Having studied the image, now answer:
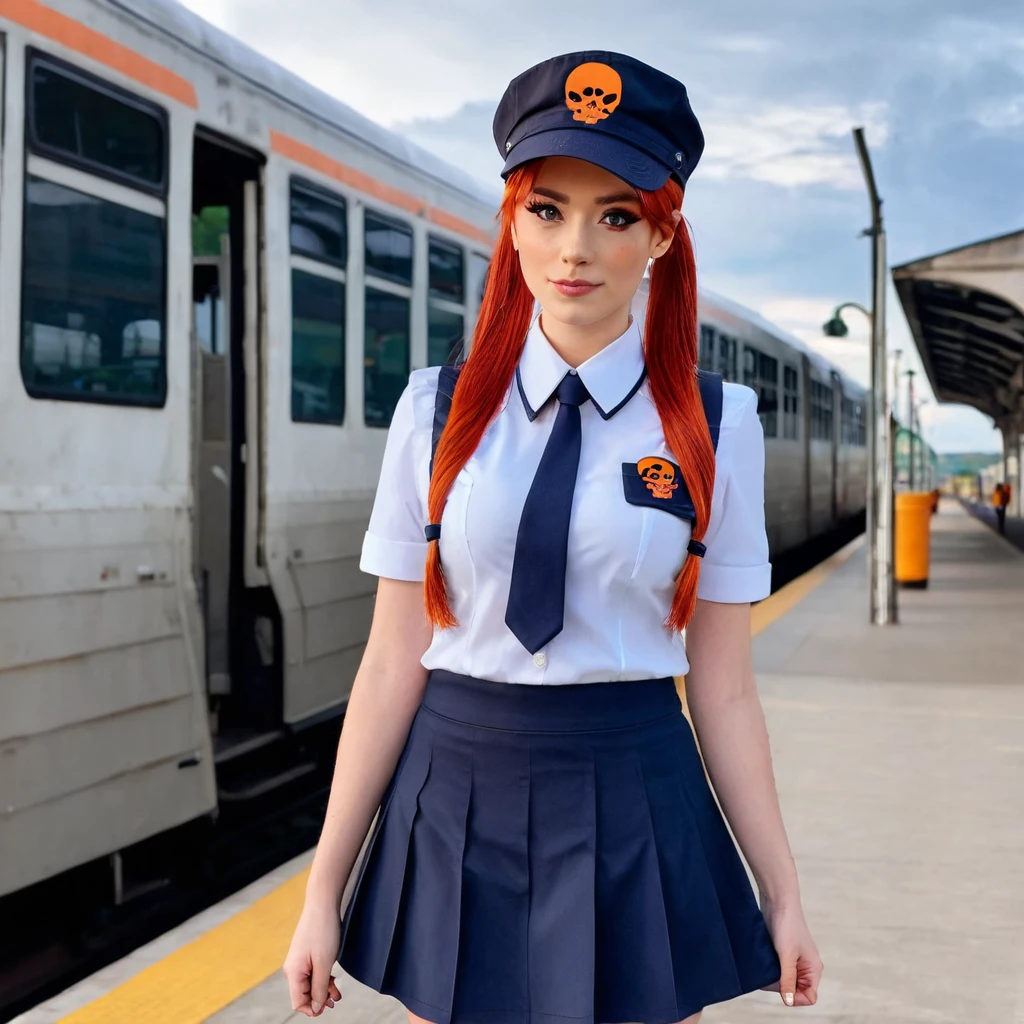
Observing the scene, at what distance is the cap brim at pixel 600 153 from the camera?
1565mm

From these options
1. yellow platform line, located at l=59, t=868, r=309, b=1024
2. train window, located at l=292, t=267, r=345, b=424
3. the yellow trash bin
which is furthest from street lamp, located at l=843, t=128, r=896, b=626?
yellow platform line, located at l=59, t=868, r=309, b=1024

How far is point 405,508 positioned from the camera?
169cm

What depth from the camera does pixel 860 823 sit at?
16.5 ft

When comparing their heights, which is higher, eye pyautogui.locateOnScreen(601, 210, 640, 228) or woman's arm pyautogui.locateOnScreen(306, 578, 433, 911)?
eye pyautogui.locateOnScreen(601, 210, 640, 228)

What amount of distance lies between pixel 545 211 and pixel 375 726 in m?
0.68

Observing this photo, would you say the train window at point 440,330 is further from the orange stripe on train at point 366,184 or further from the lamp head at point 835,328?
the lamp head at point 835,328

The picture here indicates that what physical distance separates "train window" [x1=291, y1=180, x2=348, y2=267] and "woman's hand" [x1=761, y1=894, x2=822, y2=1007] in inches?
176

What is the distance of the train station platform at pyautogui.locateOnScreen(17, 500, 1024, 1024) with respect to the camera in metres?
3.37

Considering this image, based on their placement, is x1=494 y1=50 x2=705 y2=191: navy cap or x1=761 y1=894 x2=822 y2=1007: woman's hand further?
x1=761 y1=894 x2=822 y2=1007: woman's hand

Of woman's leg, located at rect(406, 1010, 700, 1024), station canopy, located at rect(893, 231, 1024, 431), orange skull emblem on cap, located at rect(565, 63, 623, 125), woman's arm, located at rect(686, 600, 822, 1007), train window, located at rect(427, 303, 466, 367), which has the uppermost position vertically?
station canopy, located at rect(893, 231, 1024, 431)

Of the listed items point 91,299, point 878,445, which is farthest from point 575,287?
point 878,445

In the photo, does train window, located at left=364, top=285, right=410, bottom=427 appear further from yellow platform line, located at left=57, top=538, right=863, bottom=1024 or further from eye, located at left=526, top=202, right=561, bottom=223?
eye, located at left=526, top=202, right=561, bottom=223

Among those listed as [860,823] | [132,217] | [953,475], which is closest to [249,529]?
[132,217]

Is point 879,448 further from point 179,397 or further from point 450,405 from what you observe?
point 450,405
